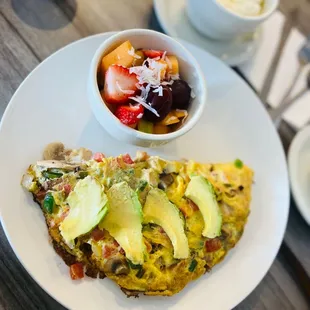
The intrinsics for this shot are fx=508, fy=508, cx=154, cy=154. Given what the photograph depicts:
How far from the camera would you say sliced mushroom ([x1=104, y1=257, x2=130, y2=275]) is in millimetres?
1403

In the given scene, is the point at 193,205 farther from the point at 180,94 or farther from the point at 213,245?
the point at 180,94

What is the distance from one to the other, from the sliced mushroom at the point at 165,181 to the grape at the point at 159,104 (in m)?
0.18

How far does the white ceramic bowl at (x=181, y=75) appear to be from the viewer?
1485 mm

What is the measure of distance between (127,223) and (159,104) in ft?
1.18

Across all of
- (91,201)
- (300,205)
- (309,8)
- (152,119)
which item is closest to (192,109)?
(152,119)

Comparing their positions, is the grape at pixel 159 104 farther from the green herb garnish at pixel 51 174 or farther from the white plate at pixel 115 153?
the green herb garnish at pixel 51 174

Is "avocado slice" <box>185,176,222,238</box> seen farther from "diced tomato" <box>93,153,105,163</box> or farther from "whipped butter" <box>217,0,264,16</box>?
"whipped butter" <box>217,0,264,16</box>

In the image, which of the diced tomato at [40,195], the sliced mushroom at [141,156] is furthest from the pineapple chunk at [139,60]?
the diced tomato at [40,195]

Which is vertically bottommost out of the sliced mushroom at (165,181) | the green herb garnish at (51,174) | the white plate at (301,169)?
the white plate at (301,169)

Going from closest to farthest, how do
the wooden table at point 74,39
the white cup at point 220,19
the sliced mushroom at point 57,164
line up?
Answer: the sliced mushroom at point 57,164
the wooden table at point 74,39
the white cup at point 220,19

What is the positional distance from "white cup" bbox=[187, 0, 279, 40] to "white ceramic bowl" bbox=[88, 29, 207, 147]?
0.30 meters

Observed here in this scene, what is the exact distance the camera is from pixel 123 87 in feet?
4.88

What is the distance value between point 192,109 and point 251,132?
337 mm

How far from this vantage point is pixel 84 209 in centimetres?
138
